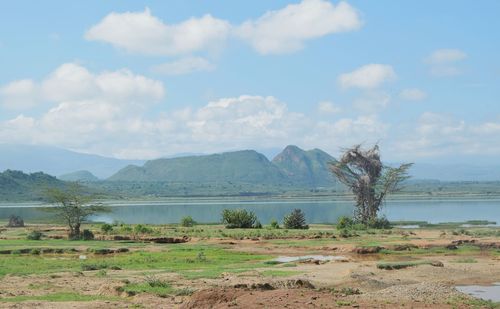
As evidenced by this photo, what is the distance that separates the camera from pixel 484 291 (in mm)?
30047

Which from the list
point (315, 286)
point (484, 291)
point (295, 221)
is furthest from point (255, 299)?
point (295, 221)

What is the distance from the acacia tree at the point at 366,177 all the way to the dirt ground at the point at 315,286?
3434 centimetres

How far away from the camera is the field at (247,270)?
24.8 meters

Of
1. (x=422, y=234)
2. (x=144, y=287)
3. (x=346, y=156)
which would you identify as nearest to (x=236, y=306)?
(x=144, y=287)

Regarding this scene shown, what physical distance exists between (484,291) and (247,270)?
12703 mm

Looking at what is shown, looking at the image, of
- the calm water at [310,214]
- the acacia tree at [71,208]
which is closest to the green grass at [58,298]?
the acacia tree at [71,208]

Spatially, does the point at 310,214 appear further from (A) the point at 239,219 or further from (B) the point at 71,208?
(B) the point at 71,208

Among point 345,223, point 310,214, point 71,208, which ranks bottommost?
point 310,214

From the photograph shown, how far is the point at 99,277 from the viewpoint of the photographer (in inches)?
1357

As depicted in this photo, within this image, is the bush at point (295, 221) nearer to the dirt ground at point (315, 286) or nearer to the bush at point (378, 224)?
the bush at point (378, 224)

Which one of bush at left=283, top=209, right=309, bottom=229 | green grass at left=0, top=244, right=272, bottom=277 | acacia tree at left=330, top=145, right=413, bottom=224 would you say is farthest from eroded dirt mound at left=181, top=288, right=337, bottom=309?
acacia tree at left=330, top=145, right=413, bottom=224

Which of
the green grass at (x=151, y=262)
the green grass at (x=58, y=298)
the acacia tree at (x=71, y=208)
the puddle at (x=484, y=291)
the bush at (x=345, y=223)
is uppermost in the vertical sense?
the acacia tree at (x=71, y=208)

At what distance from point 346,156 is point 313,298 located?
60.2 metres

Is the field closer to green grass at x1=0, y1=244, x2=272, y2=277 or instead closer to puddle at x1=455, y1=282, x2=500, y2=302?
green grass at x1=0, y1=244, x2=272, y2=277
